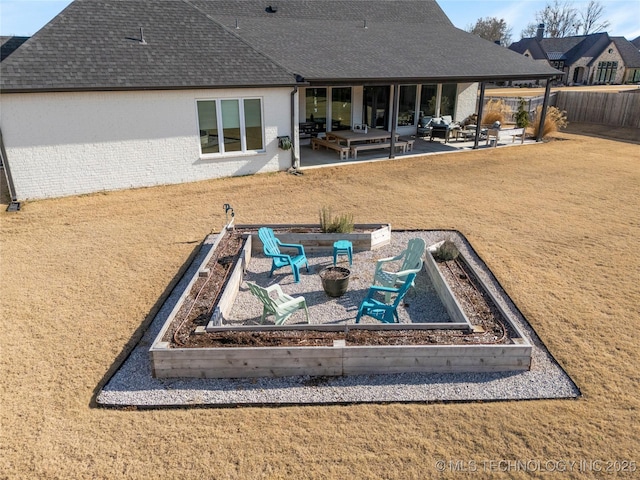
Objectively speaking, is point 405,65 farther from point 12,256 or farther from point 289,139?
point 12,256

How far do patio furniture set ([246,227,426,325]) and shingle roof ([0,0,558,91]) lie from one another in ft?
23.5

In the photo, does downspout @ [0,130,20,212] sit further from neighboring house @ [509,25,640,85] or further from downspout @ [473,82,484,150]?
neighboring house @ [509,25,640,85]

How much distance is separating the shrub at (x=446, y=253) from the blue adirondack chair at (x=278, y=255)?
2.36m

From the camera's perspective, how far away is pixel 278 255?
7789 mm

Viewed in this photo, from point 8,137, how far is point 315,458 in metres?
11.5

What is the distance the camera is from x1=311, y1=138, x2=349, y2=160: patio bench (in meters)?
16.1

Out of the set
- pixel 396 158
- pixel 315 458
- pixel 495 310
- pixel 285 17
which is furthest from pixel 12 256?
pixel 285 17

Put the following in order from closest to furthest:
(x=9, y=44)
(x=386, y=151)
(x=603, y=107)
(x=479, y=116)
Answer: (x=479, y=116)
(x=386, y=151)
(x=9, y=44)
(x=603, y=107)

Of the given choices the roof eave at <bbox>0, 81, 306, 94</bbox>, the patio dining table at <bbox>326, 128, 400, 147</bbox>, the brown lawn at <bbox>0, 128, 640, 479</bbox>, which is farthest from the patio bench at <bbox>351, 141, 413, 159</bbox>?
the roof eave at <bbox>0, 81, 306, 94</bbox>

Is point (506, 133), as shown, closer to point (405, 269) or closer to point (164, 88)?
point (164, 88)

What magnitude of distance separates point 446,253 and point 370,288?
6.79 ft

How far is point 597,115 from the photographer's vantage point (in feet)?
79.6

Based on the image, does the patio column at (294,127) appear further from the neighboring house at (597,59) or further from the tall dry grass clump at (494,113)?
the neighboring house at (597,59)

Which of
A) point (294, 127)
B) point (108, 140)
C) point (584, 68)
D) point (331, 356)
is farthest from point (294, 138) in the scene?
point (584, 68)
